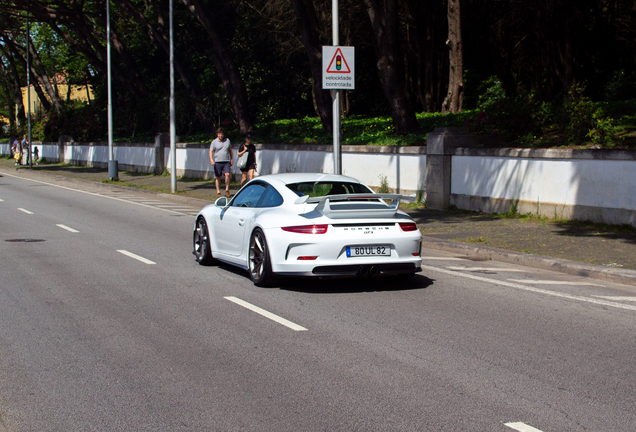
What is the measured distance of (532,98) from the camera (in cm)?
1852

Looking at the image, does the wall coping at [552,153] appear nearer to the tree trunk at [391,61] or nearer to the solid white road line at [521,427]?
the tree trunk at [391,61]

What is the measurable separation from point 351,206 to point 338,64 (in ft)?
25.1

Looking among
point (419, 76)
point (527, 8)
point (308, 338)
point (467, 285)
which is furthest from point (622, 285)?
point (419, 76)

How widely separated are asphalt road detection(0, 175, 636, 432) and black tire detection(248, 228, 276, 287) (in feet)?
0.68

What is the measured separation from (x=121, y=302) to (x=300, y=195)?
8.25ft

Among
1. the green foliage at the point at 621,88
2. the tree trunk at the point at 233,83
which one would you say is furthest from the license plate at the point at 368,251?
the green foliage at the point at 621,88

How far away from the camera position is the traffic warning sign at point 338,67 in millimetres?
15885

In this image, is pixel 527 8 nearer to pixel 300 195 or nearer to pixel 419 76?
pixel 419 76

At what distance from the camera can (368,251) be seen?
8.77m

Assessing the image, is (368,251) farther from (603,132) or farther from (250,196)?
(603,132)

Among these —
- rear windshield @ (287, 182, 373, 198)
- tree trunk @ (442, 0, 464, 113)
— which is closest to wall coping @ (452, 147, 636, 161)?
rear windshield @ (287, 182, 373, 198)

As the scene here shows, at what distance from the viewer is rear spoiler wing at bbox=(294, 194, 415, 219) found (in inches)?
348

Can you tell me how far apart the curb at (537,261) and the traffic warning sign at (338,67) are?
4.26 metres

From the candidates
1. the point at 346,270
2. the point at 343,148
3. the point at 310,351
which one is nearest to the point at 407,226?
the point at 346,270
